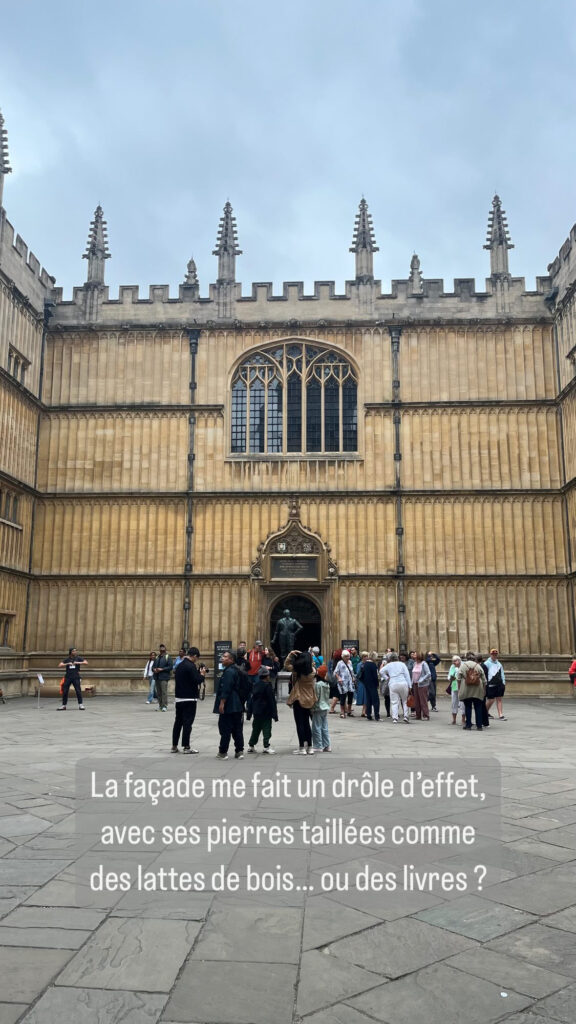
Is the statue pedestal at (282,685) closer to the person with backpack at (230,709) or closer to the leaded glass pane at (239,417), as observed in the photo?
the leaded glass pane at (239,417)

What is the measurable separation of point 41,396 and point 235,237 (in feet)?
27.0

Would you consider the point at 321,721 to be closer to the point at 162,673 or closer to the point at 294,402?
the point at 162,673

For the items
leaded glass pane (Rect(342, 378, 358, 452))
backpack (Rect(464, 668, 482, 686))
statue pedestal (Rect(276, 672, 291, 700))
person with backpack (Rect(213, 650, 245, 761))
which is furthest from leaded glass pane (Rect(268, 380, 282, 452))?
person with backpack (Rect(213, 650, 245, 761))

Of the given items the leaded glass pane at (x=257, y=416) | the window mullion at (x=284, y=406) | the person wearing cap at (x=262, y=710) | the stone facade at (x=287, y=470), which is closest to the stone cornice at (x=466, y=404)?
the stone facade at (x=287, y=470)

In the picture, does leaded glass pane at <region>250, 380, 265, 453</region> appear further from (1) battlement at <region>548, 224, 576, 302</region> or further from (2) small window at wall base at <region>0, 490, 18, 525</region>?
(1) battlement at <region>548, 224, 576, 302</region>

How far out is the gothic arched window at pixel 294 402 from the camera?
24328mm

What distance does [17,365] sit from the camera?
76.4ft

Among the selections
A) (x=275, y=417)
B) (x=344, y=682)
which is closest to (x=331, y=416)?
(x=275, y=417)

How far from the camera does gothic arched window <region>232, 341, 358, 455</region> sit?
24328 mm

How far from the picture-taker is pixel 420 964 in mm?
3473

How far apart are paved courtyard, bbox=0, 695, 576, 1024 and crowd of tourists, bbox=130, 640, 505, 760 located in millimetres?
3690

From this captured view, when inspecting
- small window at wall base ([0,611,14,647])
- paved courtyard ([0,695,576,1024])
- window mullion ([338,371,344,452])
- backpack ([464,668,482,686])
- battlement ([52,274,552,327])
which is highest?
battlement ([52,274,552,327])

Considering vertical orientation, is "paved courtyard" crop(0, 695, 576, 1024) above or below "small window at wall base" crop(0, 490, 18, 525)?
below

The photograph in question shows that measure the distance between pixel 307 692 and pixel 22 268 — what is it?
18.6m
